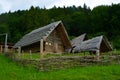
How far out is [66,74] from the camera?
2530 centimetres

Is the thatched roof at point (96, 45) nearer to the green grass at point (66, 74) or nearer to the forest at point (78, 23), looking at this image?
the green grass at point (66, 74)

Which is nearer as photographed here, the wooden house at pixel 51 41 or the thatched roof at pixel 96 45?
the thatched roof at pixel 96 45

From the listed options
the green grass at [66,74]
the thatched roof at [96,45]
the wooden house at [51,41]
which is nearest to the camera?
the green grass at [66,74]

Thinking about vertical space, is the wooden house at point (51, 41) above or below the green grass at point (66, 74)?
above

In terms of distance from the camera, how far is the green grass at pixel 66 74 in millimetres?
24312

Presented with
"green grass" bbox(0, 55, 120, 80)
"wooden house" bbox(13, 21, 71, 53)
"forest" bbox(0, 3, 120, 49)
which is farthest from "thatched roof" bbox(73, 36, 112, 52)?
"forest" bbox(0, 3, 120, 49)

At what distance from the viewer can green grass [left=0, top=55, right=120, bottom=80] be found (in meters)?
24.3

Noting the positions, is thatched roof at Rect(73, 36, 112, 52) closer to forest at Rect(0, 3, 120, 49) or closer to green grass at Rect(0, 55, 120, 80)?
green grass at Rect(0, 55, 120, 80)

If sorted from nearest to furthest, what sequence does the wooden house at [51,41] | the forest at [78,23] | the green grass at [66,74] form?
1. the green grass at [66,74]
2. the wooden house at [51,41]
3. the forest at [78,23]

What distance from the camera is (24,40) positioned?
155 feet

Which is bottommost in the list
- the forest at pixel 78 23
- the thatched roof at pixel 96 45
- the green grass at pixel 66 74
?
the green grass at pixel 66 74

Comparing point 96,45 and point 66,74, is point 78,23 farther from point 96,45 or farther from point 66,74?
point 66,74

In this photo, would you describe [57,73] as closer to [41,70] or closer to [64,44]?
[41,70]

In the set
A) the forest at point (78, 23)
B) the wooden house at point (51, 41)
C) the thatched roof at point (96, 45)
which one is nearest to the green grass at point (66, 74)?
the thatched roof at point (96, 45)
